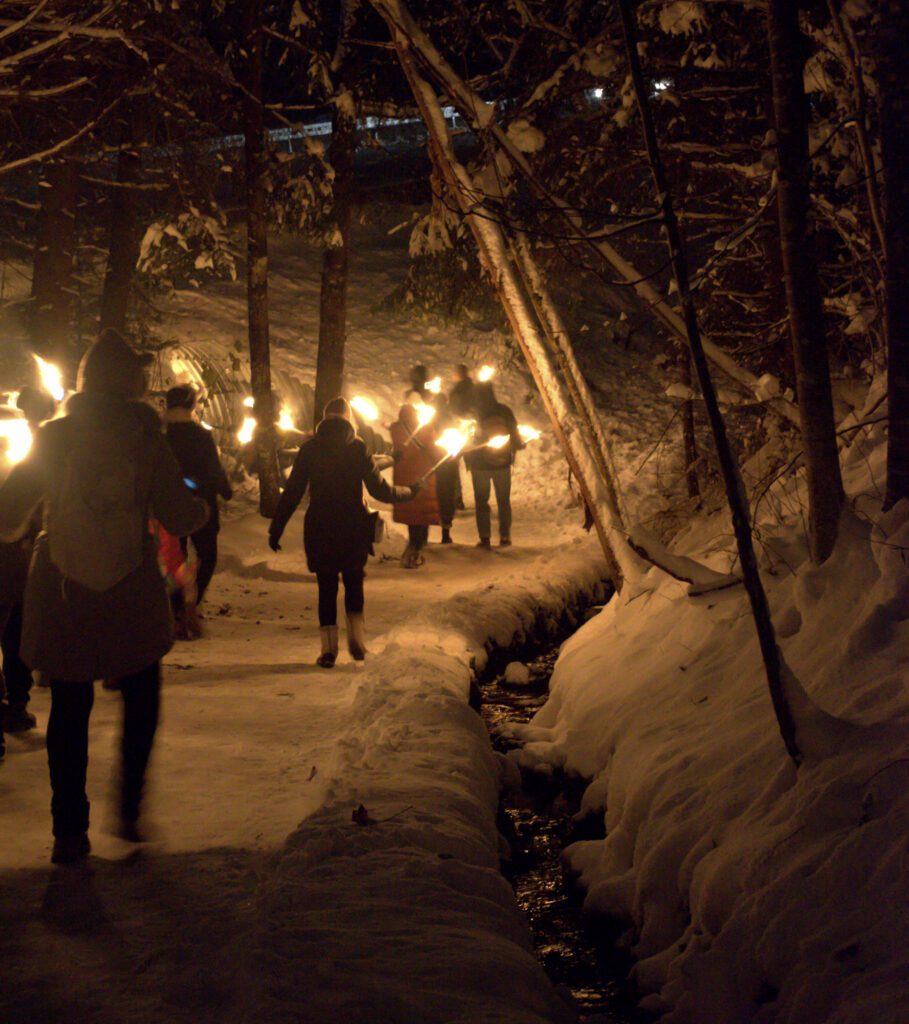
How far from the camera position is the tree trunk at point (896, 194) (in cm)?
477

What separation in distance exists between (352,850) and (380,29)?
45.8 feet

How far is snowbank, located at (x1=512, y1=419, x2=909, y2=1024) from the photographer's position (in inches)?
128

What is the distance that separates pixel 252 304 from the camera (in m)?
14.4

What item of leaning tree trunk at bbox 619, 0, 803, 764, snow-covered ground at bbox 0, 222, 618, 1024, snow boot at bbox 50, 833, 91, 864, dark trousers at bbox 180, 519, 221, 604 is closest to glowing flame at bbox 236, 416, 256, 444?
snow-covered ground at bbox 0, 222, 618, 1024

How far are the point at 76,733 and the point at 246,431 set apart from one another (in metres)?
12.8

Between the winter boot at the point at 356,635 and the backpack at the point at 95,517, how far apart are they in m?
4.09

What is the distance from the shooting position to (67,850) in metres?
4.15

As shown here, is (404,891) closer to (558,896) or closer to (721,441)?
(558,896)

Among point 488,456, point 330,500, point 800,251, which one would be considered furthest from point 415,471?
A: point 800,251

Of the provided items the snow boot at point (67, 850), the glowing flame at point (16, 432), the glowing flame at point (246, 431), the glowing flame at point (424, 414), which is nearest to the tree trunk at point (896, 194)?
the snow boot at point (67, 850)

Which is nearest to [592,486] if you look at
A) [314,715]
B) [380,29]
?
[314,715]

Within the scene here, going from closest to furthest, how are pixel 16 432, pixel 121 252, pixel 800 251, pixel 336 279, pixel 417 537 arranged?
pixel 800 251 < pixel 16 432 < pixel 417 537 < pixel 121 252 < pixel 336 279

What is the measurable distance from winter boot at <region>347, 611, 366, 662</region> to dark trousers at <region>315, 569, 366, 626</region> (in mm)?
55

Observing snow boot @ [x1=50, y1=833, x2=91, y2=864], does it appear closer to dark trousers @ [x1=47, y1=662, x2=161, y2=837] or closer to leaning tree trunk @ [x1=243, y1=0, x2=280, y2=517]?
dark trousers @ [x1=47, y1=662, x2=161, y2=837]
